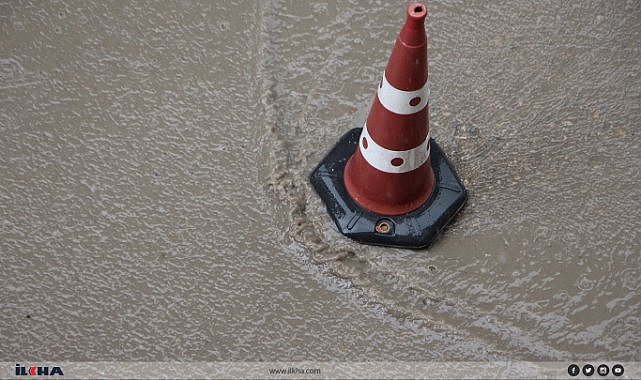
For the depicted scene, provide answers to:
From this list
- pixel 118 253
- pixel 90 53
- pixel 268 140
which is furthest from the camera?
pixel 90 53

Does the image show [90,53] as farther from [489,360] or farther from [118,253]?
[489,360]

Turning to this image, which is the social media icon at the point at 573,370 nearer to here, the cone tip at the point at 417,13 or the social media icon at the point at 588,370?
the social media icon at the point at 588,370

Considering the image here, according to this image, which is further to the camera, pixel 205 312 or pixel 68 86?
pixel 68 86

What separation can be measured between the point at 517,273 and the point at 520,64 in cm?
63

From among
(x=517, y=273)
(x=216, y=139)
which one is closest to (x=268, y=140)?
(x=216, y=139)

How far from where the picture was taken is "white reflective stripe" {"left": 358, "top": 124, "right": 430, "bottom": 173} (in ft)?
6.07

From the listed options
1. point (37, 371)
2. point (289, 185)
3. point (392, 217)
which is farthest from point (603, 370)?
point (37, 371)

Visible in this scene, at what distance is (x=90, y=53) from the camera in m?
2.21

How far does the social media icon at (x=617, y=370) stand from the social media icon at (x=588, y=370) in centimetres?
5

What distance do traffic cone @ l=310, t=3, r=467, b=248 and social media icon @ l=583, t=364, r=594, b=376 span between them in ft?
1.49

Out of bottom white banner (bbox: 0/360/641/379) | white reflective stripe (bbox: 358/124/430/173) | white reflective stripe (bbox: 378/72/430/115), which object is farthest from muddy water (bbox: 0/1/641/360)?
white reflective stripe (bbox: 378/72/430/115)

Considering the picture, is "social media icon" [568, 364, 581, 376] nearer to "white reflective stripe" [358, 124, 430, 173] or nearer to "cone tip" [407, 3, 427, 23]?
"white reflective stripe" [358, 124, 430, 173]

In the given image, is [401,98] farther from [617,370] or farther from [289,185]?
[617,370]

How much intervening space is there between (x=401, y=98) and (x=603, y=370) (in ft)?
2.46
